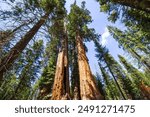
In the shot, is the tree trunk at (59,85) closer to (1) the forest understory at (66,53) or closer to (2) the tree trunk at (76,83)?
(1) the forest understory at (66,53)

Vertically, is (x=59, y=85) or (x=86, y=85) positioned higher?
(x=59, y=85)

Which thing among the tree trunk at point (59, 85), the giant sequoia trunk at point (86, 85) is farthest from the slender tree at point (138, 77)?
the tree trunk at point (59, 85)

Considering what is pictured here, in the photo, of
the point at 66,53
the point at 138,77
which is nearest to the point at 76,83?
the point at 66,53

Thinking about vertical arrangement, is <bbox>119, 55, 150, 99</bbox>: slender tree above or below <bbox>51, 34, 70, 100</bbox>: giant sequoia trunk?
above

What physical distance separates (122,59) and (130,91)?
6858 millimetres

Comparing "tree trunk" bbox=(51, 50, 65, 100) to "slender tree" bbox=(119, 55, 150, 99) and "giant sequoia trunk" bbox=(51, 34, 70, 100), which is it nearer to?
"giant sequoia trunk" bbox=(51, 34, 70, 100)

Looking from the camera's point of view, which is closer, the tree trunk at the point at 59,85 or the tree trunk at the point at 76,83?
the tree trunk at the point at 59,85

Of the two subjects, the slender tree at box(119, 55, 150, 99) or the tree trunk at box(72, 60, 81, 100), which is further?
the slender tree at box(119, 55, 150, 99)

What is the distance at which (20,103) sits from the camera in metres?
4.89

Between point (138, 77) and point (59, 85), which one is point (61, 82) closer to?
point (59, 85)

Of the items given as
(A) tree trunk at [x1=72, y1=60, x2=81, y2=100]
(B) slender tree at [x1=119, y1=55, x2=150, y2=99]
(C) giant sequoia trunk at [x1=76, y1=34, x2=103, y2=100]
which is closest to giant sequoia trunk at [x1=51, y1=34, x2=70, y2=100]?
(C) giant sequoia trunk at [x1=76, y1=34, x2=103, y2=100]

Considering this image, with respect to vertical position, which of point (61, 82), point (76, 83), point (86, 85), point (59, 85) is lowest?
point (86, 85)

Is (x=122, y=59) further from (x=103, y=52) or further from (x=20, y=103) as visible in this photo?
(x=20, y=103)

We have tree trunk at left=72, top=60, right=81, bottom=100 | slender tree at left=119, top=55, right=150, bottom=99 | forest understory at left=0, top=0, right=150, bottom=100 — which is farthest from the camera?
slender tree at left=119, top=55, right=150, bottom=99
